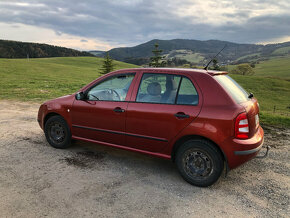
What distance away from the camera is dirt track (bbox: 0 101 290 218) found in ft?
9.61

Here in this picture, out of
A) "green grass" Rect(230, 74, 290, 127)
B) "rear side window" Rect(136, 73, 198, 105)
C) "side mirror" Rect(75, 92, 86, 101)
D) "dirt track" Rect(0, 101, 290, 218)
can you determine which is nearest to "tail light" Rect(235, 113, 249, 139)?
"rear side window" Rect(136, 73, 198, 105)

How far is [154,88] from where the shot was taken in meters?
3.86

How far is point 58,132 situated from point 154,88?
2.42 m

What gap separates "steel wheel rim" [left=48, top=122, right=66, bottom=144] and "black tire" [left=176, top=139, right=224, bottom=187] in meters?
2.59

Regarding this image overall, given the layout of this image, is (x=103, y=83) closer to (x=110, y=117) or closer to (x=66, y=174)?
(x=110, y=117)

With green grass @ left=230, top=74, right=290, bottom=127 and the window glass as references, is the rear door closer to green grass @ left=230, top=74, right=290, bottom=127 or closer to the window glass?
the window glass

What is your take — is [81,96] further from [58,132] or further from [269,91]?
[269,91]

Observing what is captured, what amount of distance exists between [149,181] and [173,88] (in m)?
1.51

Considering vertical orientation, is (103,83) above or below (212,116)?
above

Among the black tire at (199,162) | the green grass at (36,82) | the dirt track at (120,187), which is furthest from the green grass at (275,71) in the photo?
the black tire at (199,162)

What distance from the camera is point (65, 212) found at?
2852mm

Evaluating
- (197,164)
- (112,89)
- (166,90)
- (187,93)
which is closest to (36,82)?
(112,89)

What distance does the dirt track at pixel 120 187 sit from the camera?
2.93 metres

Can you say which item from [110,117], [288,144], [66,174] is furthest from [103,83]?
[288,144]
